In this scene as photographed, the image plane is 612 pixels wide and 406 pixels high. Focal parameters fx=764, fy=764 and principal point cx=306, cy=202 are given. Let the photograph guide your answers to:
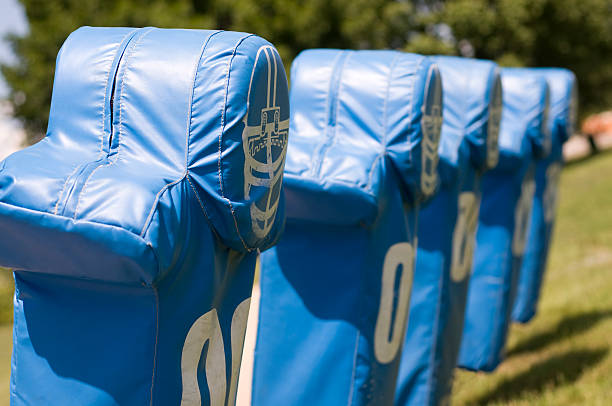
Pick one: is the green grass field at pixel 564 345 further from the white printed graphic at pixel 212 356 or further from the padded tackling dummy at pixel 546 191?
the white printed graphic at pixel 212 356

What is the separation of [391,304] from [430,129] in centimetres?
75

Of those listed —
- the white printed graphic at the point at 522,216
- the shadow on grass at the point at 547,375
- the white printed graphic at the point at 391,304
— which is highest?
the white printed graphic at the point at 391,304

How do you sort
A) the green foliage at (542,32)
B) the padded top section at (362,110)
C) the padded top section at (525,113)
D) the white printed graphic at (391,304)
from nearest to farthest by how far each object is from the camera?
the padded top section at (362,110), the white printed graphic at (391,304), the padded top section at (525,113), the green foliage at (542,32)

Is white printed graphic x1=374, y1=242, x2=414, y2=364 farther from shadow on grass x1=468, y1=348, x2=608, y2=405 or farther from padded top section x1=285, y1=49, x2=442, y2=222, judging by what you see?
shadow on grass x1=468, y1=348, x2=608, y2=405

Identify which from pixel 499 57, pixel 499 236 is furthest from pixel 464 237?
pixel 499 57

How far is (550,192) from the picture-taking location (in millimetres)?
6840

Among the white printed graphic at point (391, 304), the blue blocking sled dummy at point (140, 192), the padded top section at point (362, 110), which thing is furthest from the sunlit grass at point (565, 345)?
the blue blocking sled dummy at point (140, 192)

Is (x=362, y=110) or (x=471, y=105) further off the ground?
(x=362, y=110)

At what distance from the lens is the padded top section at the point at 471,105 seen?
13.5 feet

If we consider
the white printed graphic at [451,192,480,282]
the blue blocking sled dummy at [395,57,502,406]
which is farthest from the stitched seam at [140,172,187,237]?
the white printed graphic at [451,192,480,282]

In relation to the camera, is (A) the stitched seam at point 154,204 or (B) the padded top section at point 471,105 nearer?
(A) the stitched seam at point 154,204

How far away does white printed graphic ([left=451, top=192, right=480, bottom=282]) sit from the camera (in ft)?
13.8

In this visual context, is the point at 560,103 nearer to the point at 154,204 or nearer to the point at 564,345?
the point at 564,345

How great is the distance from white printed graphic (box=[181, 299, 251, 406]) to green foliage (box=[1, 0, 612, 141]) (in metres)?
13.9
